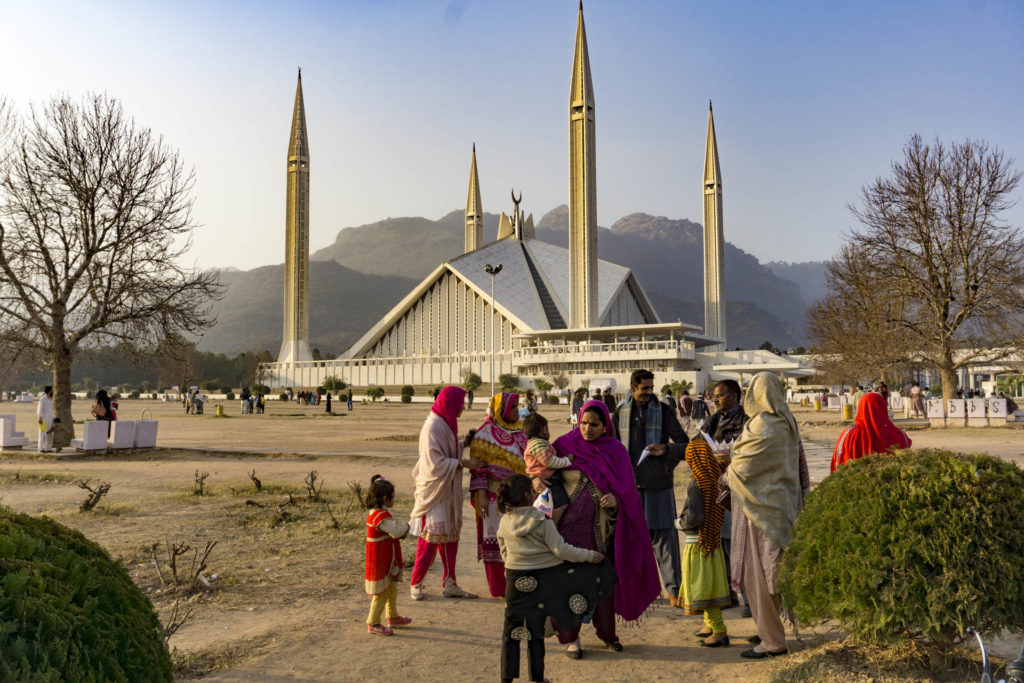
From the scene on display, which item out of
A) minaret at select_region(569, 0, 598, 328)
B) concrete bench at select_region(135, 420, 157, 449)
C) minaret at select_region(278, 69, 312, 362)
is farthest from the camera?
minaret at select_region(278, 69, 312, 362)

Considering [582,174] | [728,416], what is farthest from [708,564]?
[582,174]

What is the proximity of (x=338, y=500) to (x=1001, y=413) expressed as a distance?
55.9 feet

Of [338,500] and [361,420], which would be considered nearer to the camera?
[338,500]

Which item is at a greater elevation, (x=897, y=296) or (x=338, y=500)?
(x=897, y=296)

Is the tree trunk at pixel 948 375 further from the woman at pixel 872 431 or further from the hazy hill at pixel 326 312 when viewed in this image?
the hazy hill at pixel 326 312

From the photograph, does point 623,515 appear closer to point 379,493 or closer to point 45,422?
point 379,493

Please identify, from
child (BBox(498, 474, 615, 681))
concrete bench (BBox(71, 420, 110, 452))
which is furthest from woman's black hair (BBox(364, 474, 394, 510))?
concrete bench (BBox(71, 420, 110, 452))

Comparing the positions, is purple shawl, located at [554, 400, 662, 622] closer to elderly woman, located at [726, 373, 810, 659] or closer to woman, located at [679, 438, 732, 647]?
woman, located at [679, 438, 732, 647]

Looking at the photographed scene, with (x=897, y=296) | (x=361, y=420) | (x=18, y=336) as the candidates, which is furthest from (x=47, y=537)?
(x=361, y=420)

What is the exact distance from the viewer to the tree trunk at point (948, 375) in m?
18.7

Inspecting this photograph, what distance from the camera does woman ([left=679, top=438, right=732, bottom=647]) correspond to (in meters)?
3.74

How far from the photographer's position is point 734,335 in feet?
528

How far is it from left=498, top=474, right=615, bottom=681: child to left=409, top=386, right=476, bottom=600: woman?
1326mm

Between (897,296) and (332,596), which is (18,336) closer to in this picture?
(332,596)
